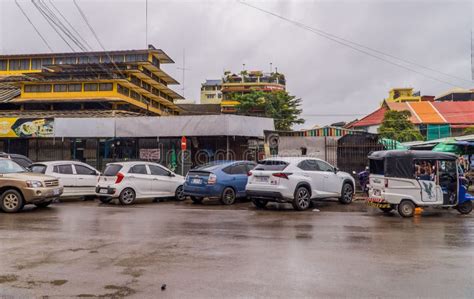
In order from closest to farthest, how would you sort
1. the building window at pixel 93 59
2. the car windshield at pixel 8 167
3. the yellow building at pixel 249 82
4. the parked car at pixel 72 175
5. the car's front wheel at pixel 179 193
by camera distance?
the car windshield at pixel 8 167 → the parked car at pixel 72 175 → the car's front wheel at pixel 179 193 → the building window at pixel 93 59 → the yellow building at pixel 249 82

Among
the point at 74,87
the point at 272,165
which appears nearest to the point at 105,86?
the point at 74,87

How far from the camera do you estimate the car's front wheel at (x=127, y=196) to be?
44.8ft

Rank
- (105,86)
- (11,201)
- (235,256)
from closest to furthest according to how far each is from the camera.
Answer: (235,256), (11,201), (105,86)

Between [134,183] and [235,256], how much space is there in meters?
8.44

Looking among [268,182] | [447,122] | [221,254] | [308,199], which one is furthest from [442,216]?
[447,122]

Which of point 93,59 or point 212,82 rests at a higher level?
point 212,82

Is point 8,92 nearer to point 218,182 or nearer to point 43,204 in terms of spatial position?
point 43,204

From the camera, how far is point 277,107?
48.7m

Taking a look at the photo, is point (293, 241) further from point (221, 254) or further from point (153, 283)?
point (153, 283)

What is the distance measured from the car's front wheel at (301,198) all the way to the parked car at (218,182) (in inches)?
103

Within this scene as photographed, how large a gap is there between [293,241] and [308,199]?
4.88 metres

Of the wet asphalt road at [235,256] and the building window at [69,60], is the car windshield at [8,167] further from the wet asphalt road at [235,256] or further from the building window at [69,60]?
the building window at [69,60]

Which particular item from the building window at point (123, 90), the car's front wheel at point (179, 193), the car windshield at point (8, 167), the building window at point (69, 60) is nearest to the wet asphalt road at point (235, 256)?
the car windshield at point (8, 167)

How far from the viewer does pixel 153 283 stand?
5.02 meters
